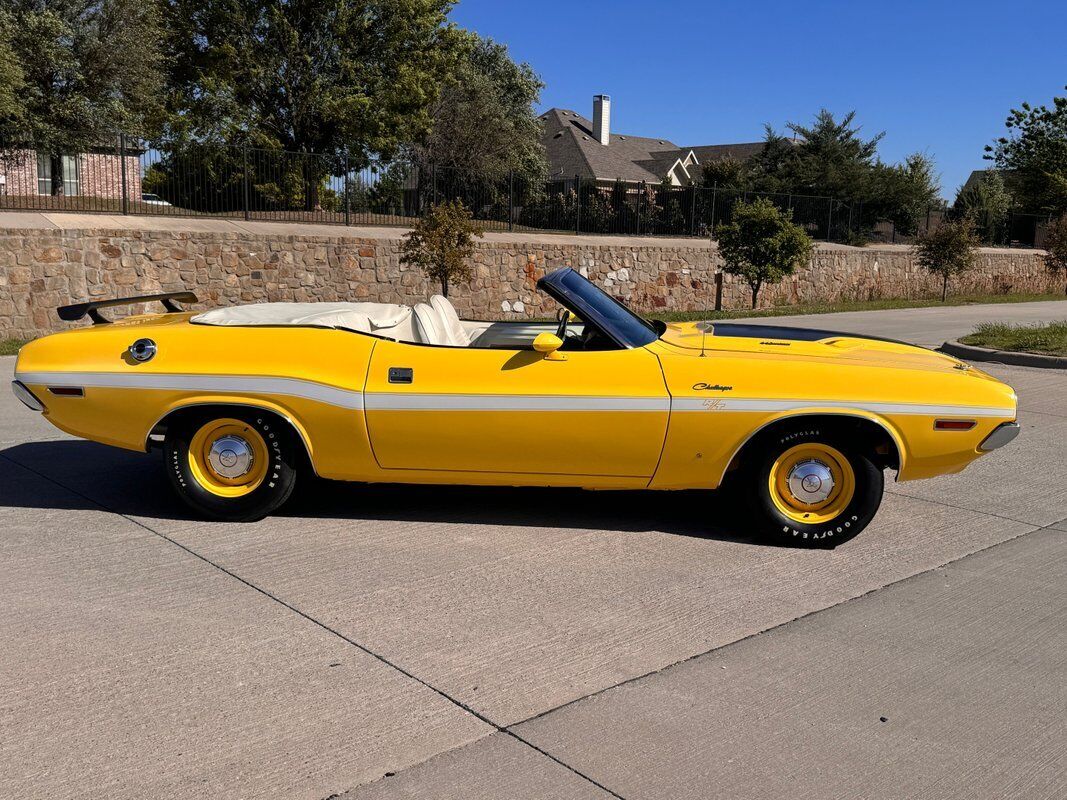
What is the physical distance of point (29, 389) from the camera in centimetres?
516

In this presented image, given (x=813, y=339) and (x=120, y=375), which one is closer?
(x=120, y=375)

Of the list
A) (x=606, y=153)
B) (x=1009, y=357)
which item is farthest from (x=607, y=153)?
(x=1009, y=357)

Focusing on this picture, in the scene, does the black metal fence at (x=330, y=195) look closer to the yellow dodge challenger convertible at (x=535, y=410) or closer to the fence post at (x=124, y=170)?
the fence post at (x=124, y=170)

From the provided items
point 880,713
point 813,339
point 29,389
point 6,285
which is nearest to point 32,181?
point 6,285

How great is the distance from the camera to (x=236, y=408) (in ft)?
16.4

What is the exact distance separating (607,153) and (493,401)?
5250cm

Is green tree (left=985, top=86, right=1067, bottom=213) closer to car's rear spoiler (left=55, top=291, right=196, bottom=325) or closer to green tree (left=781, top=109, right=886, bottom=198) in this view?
green tree (left=781, top=109, right=886, bottom=198)

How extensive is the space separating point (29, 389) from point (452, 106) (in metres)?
36.3

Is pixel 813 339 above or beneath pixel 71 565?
above

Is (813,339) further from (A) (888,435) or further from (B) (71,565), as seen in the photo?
(B) (71,565)

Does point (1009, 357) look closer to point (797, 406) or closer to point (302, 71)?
point (797, 406)

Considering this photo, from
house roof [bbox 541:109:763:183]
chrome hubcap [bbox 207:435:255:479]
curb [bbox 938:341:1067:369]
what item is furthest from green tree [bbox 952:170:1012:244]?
chrome hubcap [bbox 207:435:255:479]

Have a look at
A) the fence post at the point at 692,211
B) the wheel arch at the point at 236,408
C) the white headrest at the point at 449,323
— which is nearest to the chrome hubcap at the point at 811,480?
the white headrest at the point at 449,323

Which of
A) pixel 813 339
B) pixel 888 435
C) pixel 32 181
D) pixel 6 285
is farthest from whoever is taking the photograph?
pixel 32 181
